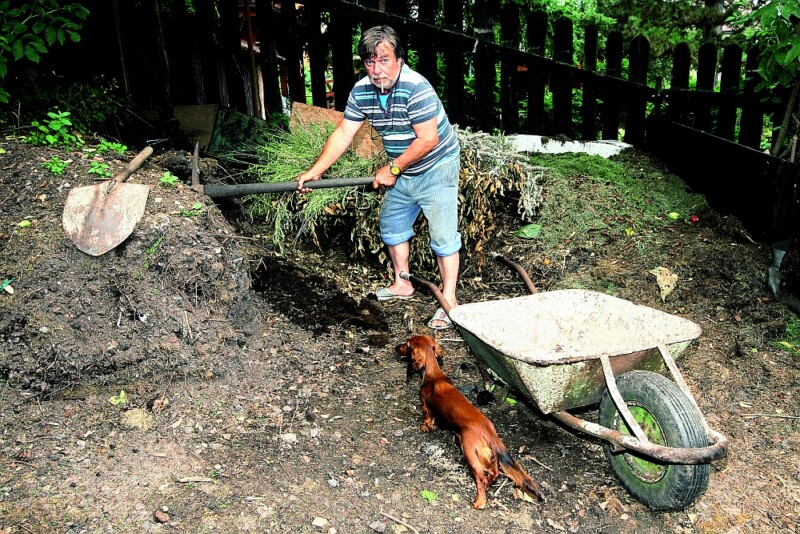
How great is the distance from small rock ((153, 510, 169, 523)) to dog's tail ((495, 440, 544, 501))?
4.49 feet

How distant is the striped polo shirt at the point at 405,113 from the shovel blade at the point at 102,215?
139cm

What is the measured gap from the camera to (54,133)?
167 inches

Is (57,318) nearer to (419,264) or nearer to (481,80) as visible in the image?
(419,264)

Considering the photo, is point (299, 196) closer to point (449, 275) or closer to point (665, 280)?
point (449, 275)

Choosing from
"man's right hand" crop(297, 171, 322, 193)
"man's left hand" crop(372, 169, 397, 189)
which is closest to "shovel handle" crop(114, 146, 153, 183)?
"man's right hand" crop(297, 171, 322, 193)

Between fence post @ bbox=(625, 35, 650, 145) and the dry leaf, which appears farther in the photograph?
fence post @ bbox=(625, 35, 650, 145)

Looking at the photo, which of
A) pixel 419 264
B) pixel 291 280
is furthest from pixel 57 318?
pixel 419 264

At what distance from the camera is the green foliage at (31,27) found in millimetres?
3791

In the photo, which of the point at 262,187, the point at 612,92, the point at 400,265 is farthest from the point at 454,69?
the point at 262,187

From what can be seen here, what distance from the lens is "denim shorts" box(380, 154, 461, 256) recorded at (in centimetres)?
415

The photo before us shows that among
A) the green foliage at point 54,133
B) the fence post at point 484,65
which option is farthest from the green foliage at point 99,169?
the fence post at point 484,65

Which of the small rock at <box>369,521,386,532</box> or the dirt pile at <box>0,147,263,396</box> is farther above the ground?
the dirt pile at <box>0,147,263,396</box>

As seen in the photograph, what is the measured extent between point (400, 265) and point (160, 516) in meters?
2.50

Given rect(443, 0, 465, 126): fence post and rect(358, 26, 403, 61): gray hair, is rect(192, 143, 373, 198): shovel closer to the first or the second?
rect(358, 26, 403, 61): gray hair
